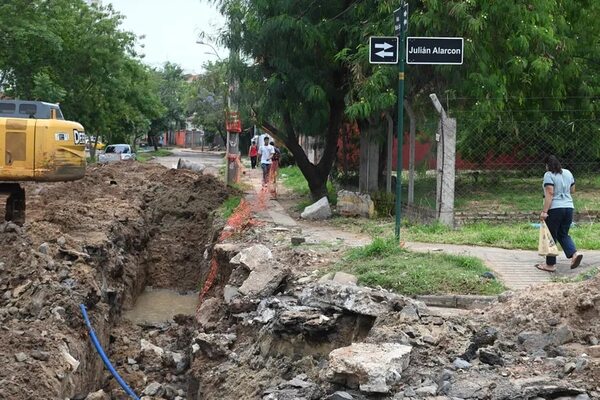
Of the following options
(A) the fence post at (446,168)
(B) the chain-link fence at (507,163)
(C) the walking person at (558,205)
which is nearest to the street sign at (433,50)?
(C) the walking person at (558,205)

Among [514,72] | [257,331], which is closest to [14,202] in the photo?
[257,331]

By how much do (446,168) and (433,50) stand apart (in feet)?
11.8

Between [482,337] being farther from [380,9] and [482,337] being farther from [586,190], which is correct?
[586,190]

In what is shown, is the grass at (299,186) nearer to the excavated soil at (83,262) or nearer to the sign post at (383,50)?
the excavated soil at (83,262)

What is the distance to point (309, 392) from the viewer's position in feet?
20.4

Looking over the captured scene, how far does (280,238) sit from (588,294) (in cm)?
662

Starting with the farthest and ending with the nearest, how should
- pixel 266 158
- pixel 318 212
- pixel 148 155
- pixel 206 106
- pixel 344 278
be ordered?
pixel 148 155, pixel 206 106, pixel 266 158, pixel 318 212, pixel 344 278

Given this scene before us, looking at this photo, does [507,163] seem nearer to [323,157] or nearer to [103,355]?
[323,157]

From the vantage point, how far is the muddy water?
14.9 meters

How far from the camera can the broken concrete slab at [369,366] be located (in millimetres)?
5781

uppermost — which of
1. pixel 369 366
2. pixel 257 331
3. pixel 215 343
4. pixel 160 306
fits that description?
pixel 369 366

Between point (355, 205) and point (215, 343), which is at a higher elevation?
point (355, 205)

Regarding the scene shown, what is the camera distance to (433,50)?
10406mm

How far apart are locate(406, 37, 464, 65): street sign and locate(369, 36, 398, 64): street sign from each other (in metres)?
0.20
